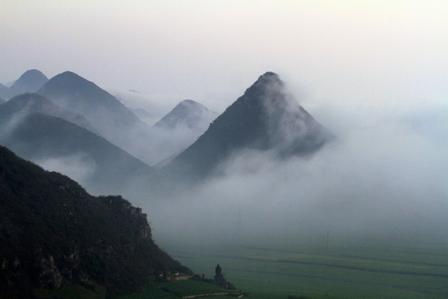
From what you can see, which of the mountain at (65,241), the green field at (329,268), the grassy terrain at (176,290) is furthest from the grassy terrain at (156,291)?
the green field at (329,268)

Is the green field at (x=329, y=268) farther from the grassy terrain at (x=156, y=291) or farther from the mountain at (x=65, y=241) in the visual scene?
the mountain at (x=65, y=241)

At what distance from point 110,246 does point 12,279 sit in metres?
20.0

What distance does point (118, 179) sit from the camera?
196125 millimetres

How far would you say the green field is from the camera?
103 m

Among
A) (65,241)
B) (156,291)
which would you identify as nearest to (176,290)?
(156,291)

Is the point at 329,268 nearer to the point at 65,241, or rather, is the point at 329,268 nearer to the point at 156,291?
the point at 156,291

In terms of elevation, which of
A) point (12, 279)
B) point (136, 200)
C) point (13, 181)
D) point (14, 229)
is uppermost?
point (136, 200)

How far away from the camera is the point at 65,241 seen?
280ft

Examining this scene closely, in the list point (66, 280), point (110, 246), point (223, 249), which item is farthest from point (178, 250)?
point (66, 280)

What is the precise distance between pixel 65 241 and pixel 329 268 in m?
49.9

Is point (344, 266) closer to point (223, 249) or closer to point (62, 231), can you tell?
point (223, 249)

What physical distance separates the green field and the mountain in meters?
14.5

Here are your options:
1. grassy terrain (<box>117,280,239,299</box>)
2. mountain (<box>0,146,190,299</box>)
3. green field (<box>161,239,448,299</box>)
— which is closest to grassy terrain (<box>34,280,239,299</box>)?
grassy terrain (<box>117,280,239,299</box>)

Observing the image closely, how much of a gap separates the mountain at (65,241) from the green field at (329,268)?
47.7ft
